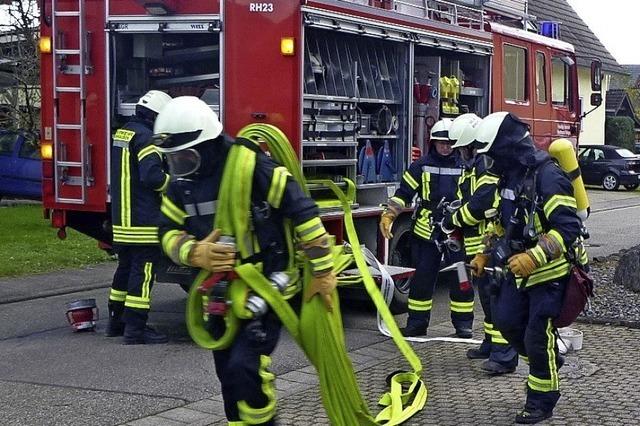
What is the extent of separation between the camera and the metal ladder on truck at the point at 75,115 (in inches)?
365

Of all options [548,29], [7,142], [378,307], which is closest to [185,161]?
[378,307]

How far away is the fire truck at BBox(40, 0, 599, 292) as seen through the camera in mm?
8625

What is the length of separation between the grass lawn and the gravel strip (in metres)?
6.38

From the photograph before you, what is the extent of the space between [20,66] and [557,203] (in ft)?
46.2

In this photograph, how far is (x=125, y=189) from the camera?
27.7 ft

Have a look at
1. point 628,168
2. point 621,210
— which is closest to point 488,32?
point 621,210

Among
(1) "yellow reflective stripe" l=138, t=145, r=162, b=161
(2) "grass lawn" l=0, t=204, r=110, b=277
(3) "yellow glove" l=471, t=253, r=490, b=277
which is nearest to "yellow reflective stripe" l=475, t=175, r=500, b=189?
(3) "yellow glove" l=471, t=253, r=490, b=277

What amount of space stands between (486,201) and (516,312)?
1306 millimetres

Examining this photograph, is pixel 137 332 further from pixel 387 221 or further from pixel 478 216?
pixel 478 216

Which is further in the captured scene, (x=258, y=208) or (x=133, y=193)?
(x=133, y=193)

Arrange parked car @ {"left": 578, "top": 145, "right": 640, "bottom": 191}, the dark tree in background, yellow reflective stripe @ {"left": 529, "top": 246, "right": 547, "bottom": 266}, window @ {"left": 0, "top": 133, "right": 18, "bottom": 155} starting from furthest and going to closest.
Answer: parked car @ {"left": 578, "top": 145, "right": 640, "bottom": 191}
window @ {"left": 0, "top": 133, "right": 18, "bottom": 155}
the dark tree in background
yellow reflective stripe @ {"left": 529, "top": 246, "right": 547, "bottom": 266}

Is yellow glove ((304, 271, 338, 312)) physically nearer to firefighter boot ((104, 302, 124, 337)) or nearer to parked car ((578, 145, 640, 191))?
firefighter boot ((104, 302, 124, 337))

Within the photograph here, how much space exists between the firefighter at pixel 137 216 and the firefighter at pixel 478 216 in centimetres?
235

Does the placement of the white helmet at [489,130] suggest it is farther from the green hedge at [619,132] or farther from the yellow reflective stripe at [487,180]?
the green hedge at [619,132]
